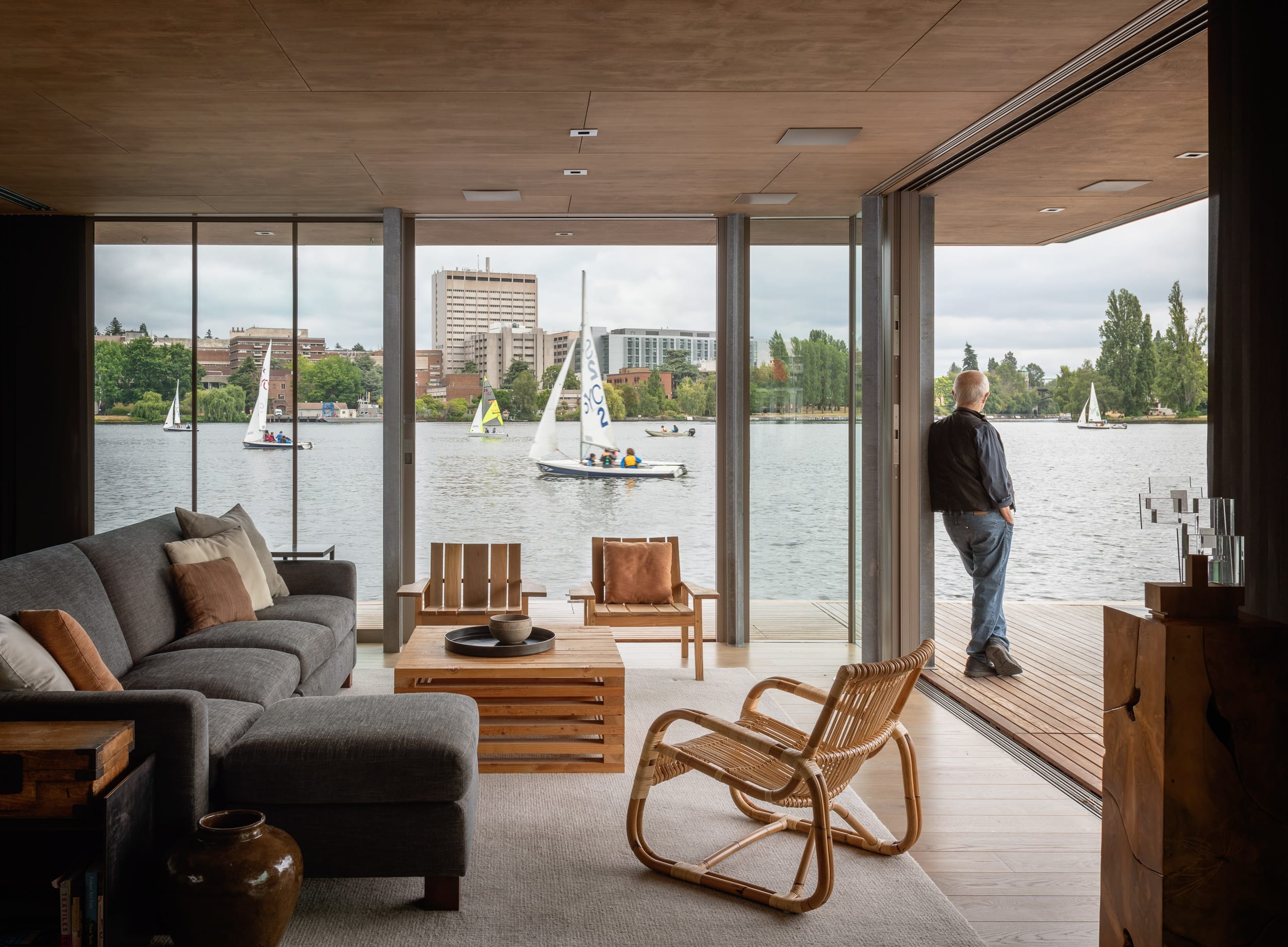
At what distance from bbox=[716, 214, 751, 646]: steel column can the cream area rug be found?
2527 millimetres

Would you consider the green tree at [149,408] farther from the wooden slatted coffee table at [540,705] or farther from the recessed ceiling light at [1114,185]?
the recessed ceiling light at [1114,185]

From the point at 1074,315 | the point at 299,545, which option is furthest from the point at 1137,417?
the point at 299,545

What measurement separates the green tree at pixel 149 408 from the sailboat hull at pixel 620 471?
37.9ft

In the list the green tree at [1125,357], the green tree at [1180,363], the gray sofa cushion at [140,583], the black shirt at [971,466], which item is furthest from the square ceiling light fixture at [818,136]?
the green tree at [1125,357]

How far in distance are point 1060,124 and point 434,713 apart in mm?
3426

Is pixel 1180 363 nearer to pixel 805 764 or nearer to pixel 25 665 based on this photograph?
pixel 805 764

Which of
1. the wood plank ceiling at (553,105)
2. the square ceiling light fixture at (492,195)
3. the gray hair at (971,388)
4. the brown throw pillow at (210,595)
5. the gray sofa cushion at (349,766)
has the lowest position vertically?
the gray sofa cushion at (349,766)

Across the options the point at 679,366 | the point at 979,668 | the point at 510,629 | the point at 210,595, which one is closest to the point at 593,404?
the point at 679,366

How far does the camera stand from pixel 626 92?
3.74 meters

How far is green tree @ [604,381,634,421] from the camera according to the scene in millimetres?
16562

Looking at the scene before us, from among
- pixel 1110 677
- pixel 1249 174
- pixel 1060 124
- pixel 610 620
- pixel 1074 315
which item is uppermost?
pixel 1074 315

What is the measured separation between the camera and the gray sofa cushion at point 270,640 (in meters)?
3.83

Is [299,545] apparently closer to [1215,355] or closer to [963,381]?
[963,381]

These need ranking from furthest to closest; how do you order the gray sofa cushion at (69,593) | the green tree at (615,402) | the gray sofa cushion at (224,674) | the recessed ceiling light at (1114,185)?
the green tree at (615,402)
the recessed ceiling light at (1114,185)
the gray sofa cushion at (224,674)
the gray sofa cushion at (69,593)
